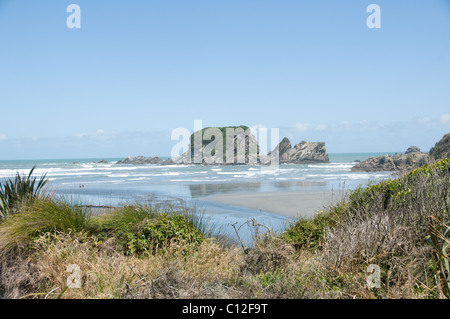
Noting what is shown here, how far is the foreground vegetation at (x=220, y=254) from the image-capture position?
444cm

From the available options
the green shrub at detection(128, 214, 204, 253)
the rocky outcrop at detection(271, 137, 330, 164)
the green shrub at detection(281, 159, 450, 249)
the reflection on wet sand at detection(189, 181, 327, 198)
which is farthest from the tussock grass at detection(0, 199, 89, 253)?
the rocky outcrop at detection(271, 137, 330, 164)

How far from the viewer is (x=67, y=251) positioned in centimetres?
636

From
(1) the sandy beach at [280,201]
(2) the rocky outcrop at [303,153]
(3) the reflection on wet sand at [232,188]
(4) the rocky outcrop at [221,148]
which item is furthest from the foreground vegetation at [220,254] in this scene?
(2) the rocky outcrop at [303,153]

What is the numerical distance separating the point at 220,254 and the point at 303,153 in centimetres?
9386

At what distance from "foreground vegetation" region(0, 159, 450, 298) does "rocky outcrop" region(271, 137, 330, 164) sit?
290 feet

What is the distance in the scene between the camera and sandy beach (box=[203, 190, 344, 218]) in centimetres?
1647

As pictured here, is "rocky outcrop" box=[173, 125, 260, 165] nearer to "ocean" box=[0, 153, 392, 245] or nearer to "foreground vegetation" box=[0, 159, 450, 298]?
"ocean" box=[0, 153, 392, 245]

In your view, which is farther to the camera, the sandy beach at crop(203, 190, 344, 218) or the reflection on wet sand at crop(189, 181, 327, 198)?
the reflection on wet sand at crop(189, 181, 327, 198)

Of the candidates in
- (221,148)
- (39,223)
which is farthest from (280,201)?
(221,148)

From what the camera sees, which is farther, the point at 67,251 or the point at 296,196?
the point at 296,196

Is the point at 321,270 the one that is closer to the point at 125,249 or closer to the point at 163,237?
the point at 163,237

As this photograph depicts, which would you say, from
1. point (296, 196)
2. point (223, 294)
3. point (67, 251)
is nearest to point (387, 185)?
point (223, 294)
